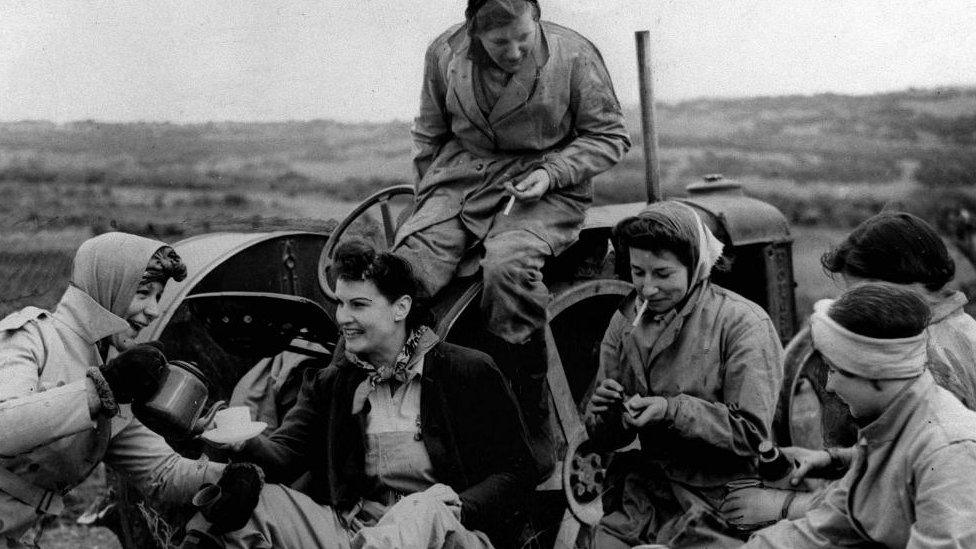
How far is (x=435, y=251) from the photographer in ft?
16.2

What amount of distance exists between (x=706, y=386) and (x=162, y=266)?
2.02 meters

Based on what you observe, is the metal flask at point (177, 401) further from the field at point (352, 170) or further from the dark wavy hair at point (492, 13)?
the field at point (352, 170)

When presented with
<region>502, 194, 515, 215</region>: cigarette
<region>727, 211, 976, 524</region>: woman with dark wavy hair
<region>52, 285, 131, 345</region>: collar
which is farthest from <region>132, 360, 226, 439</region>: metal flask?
<region>727, 211, 976, 524</region>: woman with dark wavy hair

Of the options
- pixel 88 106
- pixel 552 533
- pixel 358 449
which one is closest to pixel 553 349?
pixel 552 533

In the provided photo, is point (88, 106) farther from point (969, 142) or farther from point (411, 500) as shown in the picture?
point (969, 142)

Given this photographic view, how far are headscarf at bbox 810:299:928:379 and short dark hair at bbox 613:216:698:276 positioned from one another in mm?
1132

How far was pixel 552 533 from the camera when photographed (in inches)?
206

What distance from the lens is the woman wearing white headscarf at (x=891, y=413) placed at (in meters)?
2.69

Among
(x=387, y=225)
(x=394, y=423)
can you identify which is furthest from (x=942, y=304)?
(x=387, y=225)

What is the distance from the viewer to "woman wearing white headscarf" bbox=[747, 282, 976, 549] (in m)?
2.69

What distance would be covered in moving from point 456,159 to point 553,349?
0.98m

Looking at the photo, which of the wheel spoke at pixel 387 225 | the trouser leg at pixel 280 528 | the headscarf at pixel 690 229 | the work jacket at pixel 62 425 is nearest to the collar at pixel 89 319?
the work jacket at pixel 62 425

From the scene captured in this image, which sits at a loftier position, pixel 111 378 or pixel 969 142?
pixel 111 378

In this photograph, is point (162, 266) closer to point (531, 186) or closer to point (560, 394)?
point (531, 186)
